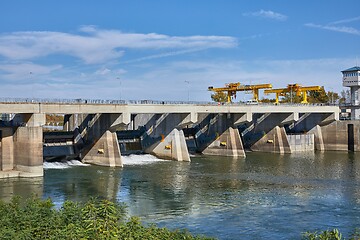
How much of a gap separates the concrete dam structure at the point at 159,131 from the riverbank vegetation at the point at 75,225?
2465 centimetres

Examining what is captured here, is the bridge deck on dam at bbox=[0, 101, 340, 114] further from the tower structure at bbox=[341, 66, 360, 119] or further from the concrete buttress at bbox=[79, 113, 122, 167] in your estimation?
the tower structure at bbox=[341, 66, 360, 119]

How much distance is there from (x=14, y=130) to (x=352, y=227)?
103ft

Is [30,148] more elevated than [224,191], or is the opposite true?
[30,148]

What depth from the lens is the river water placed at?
2591 centimetres

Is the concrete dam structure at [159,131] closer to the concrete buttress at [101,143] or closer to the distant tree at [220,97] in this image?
the concrete buttress at [101,143]

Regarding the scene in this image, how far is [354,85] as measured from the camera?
7525cm

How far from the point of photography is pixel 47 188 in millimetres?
36500

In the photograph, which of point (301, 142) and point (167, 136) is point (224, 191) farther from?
point (301, 142)

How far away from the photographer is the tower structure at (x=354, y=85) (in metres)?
74.8

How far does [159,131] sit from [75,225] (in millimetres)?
42357

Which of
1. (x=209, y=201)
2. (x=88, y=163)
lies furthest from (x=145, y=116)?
(x=209, y=201)

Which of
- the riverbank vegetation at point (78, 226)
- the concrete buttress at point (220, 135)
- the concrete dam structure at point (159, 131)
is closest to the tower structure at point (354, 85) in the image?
the concrete dam structure at point (159, 131)

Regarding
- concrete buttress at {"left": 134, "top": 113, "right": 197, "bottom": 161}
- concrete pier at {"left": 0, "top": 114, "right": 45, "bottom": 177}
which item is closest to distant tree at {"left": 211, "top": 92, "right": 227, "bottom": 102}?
concrete buttress at {"left": 134, "top": 113, "right": 197, "bottom": 161}

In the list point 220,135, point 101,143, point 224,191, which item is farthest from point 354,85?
point 224,191
